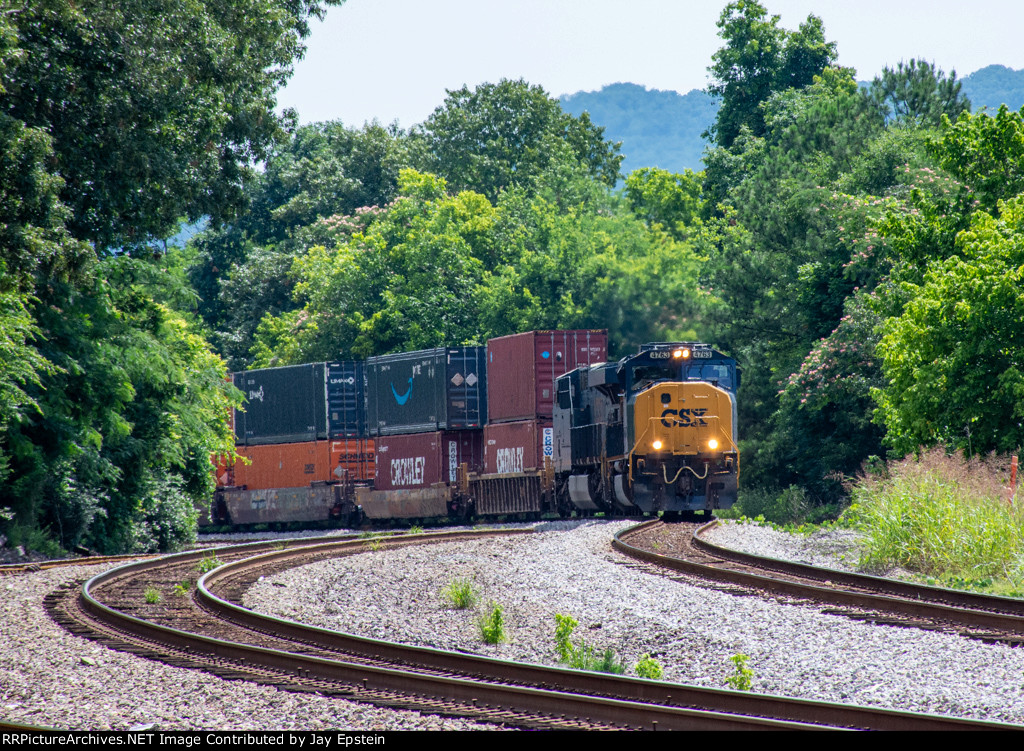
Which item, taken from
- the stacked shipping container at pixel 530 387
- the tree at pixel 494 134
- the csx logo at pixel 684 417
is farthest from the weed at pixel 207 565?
the tree at pixel 494 134

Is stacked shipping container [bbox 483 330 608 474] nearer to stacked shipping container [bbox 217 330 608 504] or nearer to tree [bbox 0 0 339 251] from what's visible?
stacked shipping container [bbox 217 330 608 504]

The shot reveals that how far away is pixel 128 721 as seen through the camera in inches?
268

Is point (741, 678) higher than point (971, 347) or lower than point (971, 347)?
lower

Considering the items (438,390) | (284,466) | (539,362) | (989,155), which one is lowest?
(284,466)

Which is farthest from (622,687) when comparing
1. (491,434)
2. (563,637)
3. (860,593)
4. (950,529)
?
(491,434)

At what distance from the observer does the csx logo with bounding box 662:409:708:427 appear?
21.8m

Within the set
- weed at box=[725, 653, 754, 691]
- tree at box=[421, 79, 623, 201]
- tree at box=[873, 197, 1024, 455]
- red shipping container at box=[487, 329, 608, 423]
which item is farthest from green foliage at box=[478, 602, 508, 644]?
tree at box=[421, 79, 623, 201]

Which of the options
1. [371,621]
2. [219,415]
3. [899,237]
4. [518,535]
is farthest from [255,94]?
[371,621]

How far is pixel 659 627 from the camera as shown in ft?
34.0

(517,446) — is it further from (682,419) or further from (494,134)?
(494,134)

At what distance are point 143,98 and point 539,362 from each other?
1271 cm

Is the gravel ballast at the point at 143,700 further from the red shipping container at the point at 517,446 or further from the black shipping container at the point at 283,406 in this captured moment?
the black shipping container at the point at 283,406

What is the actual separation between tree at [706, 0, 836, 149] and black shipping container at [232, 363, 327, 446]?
1298 inches

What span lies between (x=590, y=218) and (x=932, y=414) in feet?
124
